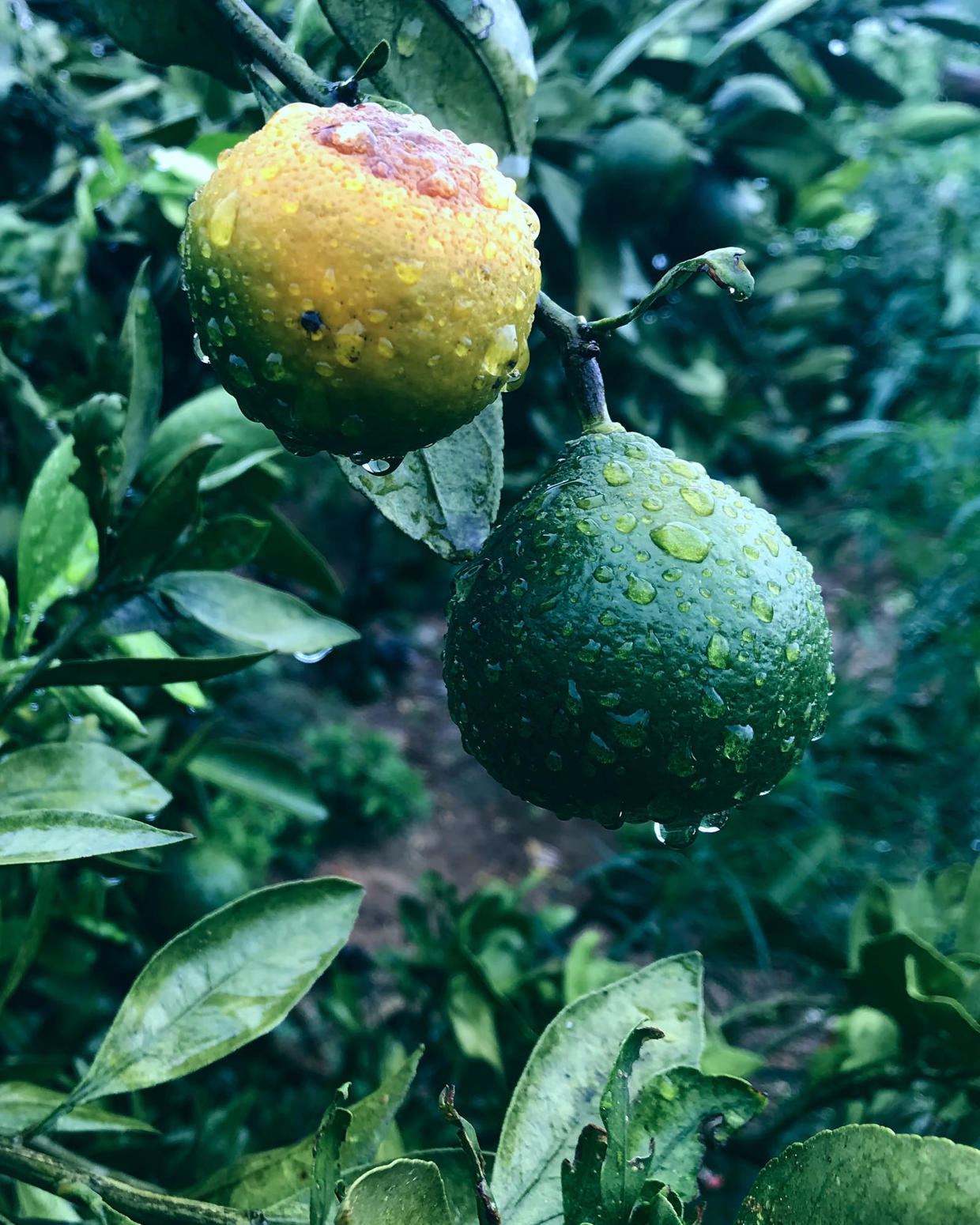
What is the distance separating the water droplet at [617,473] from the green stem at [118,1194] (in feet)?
1.64

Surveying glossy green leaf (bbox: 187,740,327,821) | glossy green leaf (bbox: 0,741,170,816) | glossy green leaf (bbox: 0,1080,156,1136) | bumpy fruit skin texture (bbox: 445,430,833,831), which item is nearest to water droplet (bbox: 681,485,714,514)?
bumpy fruit skin texture (bbox: 445,430,833,831)

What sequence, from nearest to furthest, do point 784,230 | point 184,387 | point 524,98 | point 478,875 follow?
point 524,98, point 184,387, point 784,230, point 478,875

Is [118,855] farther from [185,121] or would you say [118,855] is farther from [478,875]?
[478,875]

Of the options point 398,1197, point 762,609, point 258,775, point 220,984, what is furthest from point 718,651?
point 258,775

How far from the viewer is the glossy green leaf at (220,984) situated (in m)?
0.66

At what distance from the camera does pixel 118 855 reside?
846 mm

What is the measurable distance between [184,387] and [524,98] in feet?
2.26

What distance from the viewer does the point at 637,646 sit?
1.68 feet

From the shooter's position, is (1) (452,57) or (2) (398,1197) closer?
(2) (398,1197)

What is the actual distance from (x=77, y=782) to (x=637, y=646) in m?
0.43

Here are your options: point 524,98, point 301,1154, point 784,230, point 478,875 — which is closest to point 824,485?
point 784,230

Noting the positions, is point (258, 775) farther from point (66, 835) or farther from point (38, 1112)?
point (66, 835)

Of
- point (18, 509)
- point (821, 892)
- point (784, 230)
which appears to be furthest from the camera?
point (821, 892)

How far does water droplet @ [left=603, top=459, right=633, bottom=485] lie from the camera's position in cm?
55
